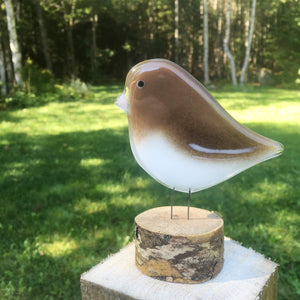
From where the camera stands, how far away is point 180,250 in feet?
5.35

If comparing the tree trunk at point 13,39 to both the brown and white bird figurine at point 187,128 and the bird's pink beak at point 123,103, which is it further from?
the brown and white bird figurine at point 187,128

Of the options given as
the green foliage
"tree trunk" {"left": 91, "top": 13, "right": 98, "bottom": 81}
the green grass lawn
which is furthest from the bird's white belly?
"tree trunk" {"left": 91, "top": 13, "right": 98, "bottom": 81}

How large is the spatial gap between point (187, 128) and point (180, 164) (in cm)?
18

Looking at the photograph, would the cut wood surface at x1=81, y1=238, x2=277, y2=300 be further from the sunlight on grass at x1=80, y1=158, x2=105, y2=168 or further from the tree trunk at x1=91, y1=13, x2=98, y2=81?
the tree trunk at x1=91, y1=13, x2=98, y2=81

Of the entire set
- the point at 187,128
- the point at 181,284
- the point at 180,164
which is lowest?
the point at 181,284

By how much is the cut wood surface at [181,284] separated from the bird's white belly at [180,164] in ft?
1.59

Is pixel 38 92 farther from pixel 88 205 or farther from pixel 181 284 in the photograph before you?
pixel 181 284

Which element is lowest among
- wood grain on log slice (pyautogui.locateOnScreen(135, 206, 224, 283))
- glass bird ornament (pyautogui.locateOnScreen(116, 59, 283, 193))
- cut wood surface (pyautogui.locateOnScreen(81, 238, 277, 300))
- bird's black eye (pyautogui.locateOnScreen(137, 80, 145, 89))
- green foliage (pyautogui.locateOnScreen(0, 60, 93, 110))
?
green foliage (pyautogui.locateOnScreen(0, 60, 93, 110))

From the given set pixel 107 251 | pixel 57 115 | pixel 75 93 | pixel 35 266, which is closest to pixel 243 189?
pixel 107 251

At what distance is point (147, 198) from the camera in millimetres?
4008

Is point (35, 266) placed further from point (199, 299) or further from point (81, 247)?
point (199, 299)

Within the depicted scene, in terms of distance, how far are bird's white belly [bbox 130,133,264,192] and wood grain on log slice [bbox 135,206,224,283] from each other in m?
0.23

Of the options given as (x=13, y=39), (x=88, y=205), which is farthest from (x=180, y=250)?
(x=13, y=39)

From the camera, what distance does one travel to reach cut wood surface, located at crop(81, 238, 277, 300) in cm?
159
